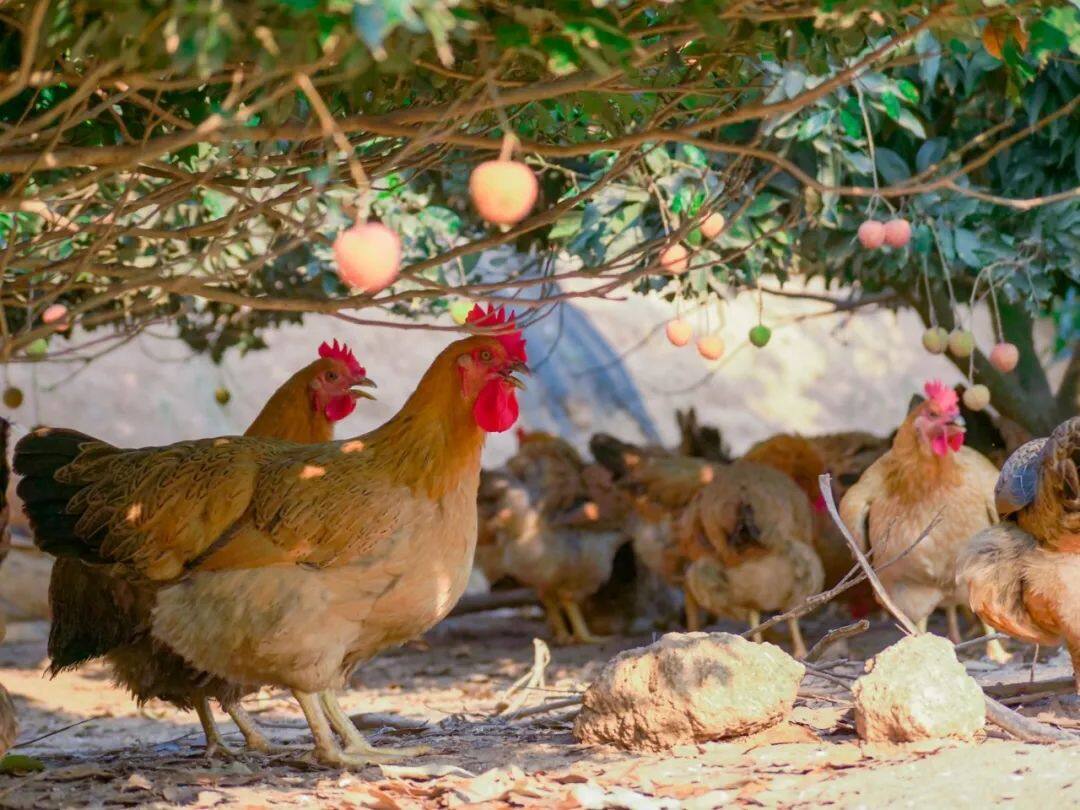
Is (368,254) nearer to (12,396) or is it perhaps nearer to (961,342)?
(961,342)

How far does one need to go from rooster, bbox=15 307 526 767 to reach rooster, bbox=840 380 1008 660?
9.74ft

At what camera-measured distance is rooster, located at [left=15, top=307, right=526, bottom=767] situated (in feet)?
14.6

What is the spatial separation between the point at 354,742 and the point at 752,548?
364 centimetres

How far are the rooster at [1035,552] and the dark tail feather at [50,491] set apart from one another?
3.19 metres

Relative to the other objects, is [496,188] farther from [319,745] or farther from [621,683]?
[319,745]

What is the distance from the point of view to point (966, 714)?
4.10 m

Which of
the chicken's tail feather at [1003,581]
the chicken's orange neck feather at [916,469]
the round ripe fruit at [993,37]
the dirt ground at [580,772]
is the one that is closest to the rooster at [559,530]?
the chicken's orange neck feather at [916,469]

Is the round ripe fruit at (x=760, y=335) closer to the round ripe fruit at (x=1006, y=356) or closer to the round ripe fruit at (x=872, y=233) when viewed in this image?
the round ripe fruit at (x=872, y=233)

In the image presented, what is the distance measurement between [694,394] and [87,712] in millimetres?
13990

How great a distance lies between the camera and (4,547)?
439cm

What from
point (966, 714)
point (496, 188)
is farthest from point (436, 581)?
point (496, 188)

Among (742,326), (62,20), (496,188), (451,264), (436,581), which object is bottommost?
(436,581)

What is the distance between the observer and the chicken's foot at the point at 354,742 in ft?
15.2

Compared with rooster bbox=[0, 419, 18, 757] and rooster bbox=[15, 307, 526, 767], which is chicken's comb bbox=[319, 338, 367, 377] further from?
rooster bbox=[0, 419, 18, 757]
